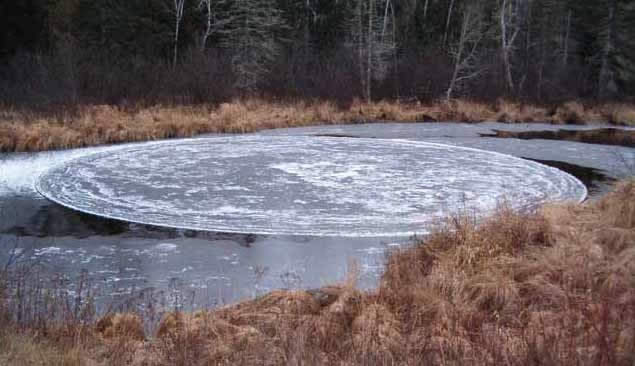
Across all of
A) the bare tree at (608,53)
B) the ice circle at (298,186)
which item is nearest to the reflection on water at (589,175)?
the ice circle at (298,186)

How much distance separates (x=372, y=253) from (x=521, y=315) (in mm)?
2484

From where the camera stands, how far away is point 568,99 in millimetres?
25016

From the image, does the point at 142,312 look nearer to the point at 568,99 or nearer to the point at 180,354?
the point at 180,354

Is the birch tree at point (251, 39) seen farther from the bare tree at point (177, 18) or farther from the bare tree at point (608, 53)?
the bare tree at point (608, 53)

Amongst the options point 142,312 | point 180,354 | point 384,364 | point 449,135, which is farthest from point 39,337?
point 449,135

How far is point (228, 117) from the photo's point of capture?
1852cm

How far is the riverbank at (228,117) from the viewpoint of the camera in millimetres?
14953

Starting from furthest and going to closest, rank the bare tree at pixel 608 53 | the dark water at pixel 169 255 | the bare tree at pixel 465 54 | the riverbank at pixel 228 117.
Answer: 1. the bare tree at pixel 608 53
2. the bare tree at pixel 465 54
3. the riverbank at pixel 228 117
4. the dark water at pixel 169 255

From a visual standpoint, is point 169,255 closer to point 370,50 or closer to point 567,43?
point 370,50

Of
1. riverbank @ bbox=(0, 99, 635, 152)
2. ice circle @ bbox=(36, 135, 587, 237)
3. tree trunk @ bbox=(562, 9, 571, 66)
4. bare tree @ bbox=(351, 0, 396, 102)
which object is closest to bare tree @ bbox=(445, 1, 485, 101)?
riverbank @ bbox=(0, 99, 635, 152)

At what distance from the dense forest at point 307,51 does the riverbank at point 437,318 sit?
13.9 meters

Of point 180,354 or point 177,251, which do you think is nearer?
→ point 180,354

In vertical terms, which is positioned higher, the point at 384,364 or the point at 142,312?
the point at 384,364

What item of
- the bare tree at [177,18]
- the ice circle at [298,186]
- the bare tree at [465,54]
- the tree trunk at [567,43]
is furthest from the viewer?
the tree trunk at [567,43]
